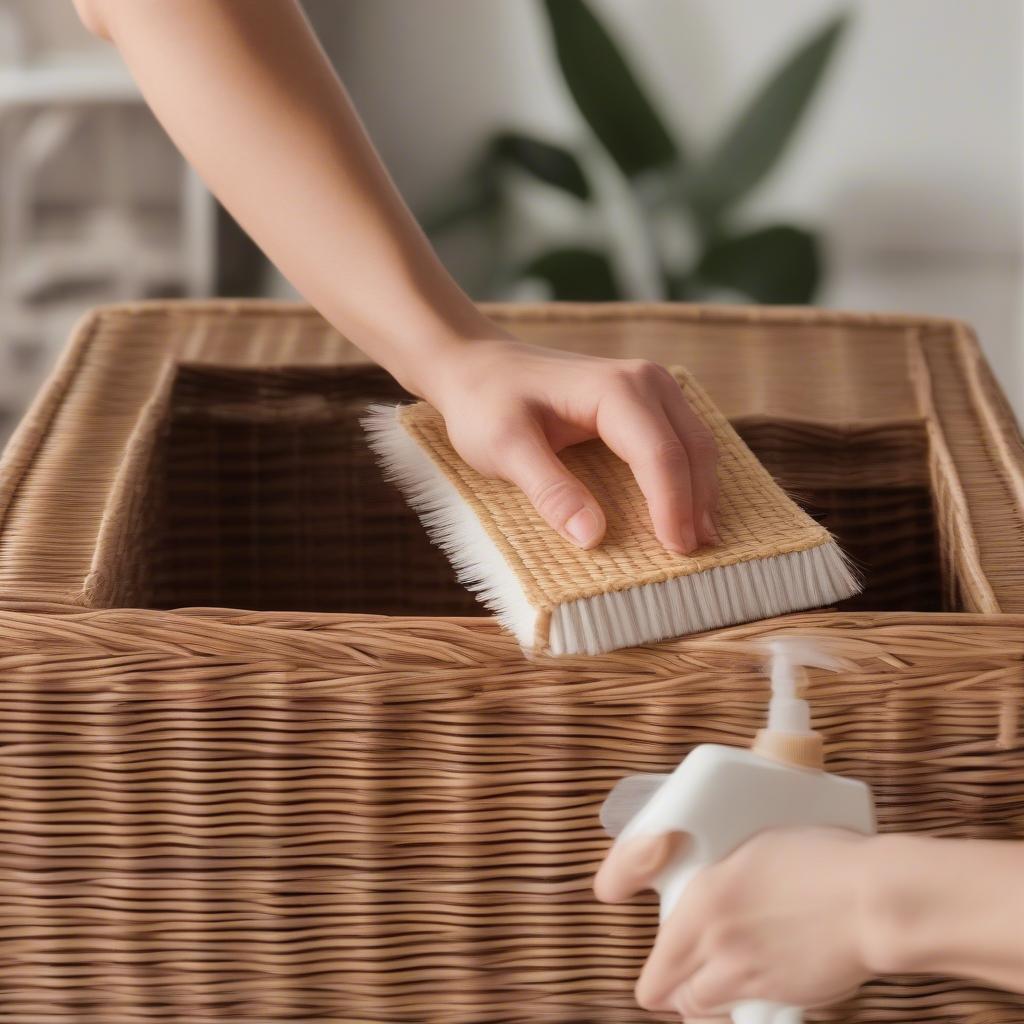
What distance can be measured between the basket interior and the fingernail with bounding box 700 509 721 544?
0.23 metres

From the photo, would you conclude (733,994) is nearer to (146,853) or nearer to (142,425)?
(146,853)

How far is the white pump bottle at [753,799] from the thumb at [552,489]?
103mm

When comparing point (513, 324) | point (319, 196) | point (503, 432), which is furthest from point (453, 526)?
point (513, 324)

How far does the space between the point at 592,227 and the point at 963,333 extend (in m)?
1.20

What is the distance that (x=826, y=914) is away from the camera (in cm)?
40

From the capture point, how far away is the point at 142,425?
66 centimetres

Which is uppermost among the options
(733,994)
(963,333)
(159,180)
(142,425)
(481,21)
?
(481,21)

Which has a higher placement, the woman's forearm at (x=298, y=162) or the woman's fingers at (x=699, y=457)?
the woman's forearm at (x=298, y=162)

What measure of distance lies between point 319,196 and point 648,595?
0.86ft

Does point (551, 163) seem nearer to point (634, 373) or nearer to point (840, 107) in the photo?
point (840, 107)

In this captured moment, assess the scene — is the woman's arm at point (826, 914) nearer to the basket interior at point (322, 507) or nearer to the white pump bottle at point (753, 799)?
the white pump bottle at point (753, 799)

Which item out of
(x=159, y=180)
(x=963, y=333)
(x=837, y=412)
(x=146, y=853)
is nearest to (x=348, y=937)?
(x=146, y=853)

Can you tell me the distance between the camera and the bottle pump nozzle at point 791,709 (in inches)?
16.6

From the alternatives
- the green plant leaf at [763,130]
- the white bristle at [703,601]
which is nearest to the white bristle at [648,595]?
the white bristle at [703,601]
